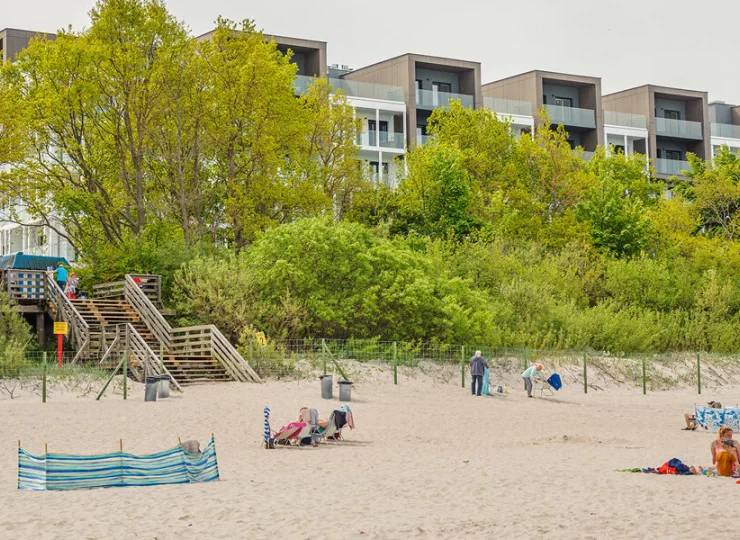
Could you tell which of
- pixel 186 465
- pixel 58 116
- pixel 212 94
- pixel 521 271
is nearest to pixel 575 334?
pixel 521 271

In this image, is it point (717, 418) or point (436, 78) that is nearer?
point (717, 418)

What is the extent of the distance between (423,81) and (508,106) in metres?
5.40

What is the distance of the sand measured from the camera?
1264cm

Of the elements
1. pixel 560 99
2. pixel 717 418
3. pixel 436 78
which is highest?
pixel 436 78

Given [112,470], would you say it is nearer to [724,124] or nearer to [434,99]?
[434,99]

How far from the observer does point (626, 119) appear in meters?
71.9

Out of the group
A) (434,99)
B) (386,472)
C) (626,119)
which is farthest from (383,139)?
(386,472)

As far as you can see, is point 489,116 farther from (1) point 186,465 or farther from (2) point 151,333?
(1) point 186,465

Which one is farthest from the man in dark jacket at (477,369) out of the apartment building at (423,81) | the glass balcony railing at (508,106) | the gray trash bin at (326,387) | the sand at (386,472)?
the glass balcony railing at (508,106)

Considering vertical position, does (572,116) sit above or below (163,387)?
above

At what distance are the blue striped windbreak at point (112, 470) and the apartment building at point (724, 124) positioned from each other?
64.9m

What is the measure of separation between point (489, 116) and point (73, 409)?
3343 centimetres

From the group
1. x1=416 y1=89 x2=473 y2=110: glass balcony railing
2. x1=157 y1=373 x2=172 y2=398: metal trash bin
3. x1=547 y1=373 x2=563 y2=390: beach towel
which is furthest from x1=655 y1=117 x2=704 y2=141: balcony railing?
x1=157 y1=373 x2=172 y2=398: metal trash bin

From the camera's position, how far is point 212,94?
41031mm
